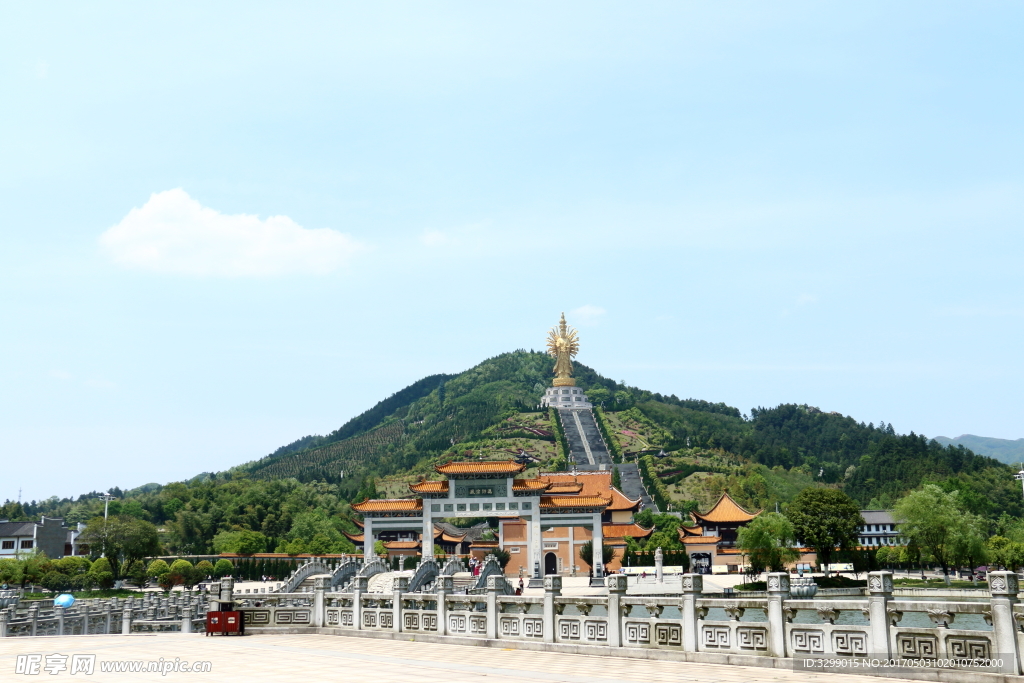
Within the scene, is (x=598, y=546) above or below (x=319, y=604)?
below

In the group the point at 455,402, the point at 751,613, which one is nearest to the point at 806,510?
the point at 751,613

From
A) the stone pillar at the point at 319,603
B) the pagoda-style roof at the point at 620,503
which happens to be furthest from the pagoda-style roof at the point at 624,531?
the stone pillar at the point at 319,603

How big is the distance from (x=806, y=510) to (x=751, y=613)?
794 inches

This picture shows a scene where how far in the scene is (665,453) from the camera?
130875mm

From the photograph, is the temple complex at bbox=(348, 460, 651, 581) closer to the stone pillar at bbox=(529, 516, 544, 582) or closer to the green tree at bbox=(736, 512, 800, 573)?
the stone pillar at bbox=(529, 516, 544, 582)

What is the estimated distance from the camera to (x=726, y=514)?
82875 mm

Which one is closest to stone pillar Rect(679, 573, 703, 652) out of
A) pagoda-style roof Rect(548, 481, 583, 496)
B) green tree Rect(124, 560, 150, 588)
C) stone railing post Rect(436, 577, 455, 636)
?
stone railing post Rect(436, 577, 455, 636)

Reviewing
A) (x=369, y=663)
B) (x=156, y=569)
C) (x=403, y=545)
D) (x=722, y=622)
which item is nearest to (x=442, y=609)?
(x=369, y=663)

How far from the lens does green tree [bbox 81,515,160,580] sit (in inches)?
2451

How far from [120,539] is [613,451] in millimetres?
81643

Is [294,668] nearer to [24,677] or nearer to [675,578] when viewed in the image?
[24,677]

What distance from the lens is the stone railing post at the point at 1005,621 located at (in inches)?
454

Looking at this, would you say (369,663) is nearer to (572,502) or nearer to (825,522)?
(825,522)

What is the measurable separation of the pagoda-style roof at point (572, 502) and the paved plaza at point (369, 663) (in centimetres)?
5112
